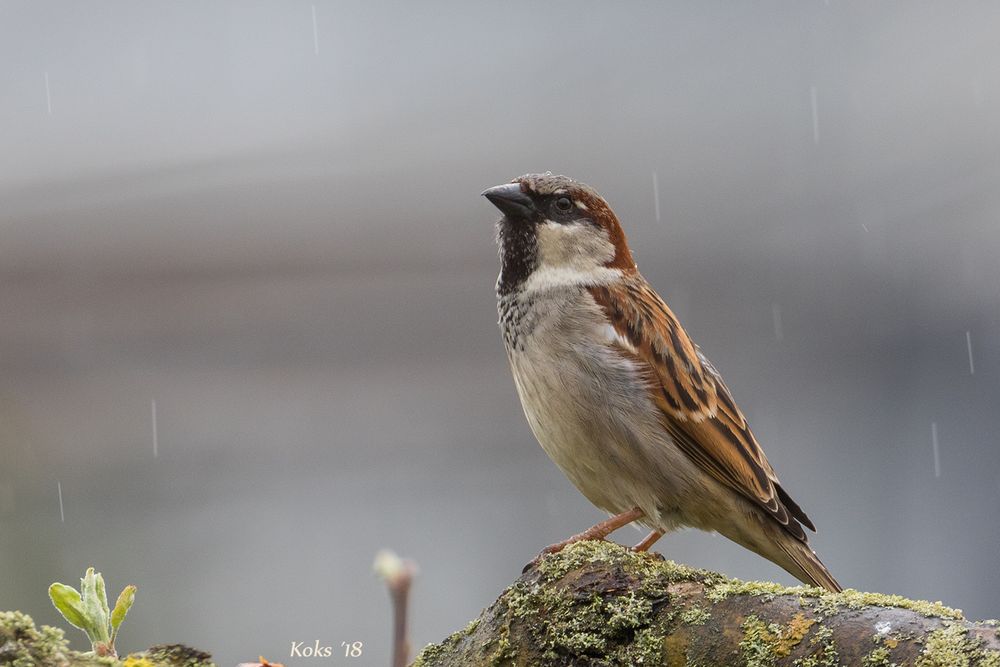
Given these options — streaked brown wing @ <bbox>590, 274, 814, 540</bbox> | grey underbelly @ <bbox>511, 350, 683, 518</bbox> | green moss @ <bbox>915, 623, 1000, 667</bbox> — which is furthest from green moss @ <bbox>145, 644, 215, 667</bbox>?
streaked brown wing @ <bbox>590, 274, 814, 540</bbox>

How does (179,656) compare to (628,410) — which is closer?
(179,656)

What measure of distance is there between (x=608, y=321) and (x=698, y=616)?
129cm

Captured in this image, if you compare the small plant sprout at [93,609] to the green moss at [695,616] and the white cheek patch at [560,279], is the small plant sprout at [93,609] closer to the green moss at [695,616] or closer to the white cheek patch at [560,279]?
→ the green moss at [695,616]

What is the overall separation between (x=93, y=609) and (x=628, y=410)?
1.52 meters

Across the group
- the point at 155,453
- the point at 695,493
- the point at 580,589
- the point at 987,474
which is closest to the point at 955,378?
the point at 987,474

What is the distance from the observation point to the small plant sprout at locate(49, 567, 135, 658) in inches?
57.5

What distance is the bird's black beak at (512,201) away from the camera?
2.94 m

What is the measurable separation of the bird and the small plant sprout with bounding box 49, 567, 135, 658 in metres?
1.26

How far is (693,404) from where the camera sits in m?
2.82

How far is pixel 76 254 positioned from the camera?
6.88 meters

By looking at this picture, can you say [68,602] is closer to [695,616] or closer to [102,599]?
[102,599]

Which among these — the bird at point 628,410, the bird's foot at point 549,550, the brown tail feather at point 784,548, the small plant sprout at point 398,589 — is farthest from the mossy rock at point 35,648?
the brown tail feather at point 784,548

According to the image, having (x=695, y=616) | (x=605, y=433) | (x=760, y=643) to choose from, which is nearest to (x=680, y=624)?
(x=695, y=616)

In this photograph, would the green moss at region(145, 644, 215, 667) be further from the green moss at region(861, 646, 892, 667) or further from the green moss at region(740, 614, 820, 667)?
the green moss at region(861, 646, 892, 667)
